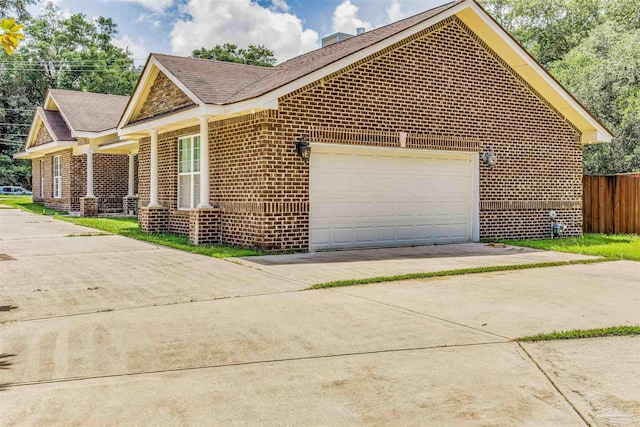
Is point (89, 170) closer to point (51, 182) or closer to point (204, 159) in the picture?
point (51, 182)

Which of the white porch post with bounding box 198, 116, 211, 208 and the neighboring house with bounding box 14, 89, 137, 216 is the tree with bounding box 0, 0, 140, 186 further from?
the white porch post with bounding box 198, 116, 211, 208

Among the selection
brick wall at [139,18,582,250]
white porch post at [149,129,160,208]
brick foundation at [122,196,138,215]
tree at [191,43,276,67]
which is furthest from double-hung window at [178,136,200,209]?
tree at [191,43,276,67]

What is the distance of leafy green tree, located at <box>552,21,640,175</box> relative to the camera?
958 inches

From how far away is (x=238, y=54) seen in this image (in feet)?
174

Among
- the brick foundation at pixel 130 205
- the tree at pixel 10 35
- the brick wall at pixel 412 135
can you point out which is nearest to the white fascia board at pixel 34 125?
the brick foundation at pixel 130 205

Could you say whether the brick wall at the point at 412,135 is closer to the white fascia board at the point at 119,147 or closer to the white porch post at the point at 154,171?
the white porch post at the point at 154,171

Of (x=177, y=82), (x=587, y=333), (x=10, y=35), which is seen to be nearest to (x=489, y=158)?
(x=177, y=82)

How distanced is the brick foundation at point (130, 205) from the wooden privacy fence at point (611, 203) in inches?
691

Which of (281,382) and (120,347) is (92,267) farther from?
(281,382)

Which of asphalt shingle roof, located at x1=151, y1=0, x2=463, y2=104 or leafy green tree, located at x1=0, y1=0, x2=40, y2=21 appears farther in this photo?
leafy green tree, located at x1=0, y1=0, x2=40, y2=21

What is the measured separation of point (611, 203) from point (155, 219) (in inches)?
524

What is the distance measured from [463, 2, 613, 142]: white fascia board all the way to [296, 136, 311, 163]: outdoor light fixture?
18.1 ft

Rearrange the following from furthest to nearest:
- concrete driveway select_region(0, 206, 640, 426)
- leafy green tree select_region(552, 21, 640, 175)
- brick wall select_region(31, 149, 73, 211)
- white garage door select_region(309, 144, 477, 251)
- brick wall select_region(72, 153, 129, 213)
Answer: brick wall select_region(31, 149, 73, 211) < brick wall select_region(72, 153, 129, 213) < leafy green tree select_region(552, 21, 640, 175) < white garage door select_region(309, 144, 477, 251) < concrete driveway select_region(0, 206, 640, 426)

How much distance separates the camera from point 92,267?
1039cm
